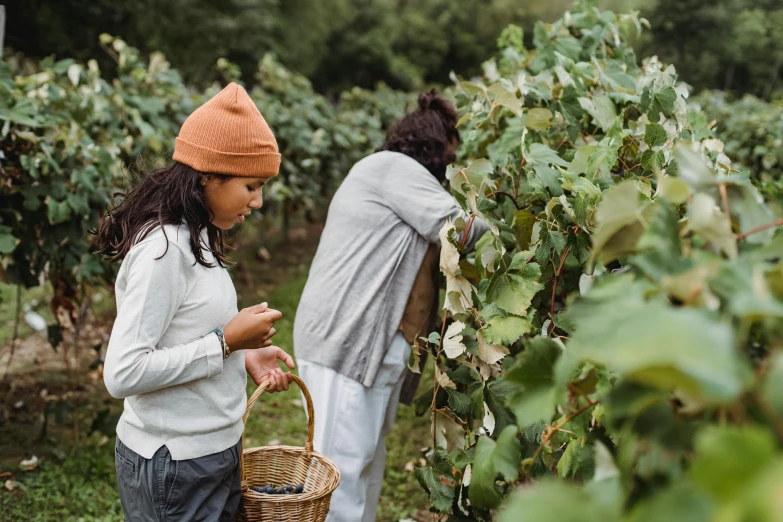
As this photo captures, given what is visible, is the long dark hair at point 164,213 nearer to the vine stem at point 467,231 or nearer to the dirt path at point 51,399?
the vine stem at point 467,231

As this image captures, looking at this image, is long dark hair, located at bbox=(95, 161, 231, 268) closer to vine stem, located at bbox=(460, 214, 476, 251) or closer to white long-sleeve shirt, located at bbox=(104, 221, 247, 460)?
white long-sleeve shirt, located at bbox=(104, 221, 247, 460)

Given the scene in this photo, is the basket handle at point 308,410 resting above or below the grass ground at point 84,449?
above

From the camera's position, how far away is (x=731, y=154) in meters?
6.68

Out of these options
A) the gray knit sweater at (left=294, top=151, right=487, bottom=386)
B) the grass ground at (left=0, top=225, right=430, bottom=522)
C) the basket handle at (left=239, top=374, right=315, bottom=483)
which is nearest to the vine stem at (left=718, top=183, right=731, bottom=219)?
the basket handle at (left=239, top=374, right=315, bottom=483)

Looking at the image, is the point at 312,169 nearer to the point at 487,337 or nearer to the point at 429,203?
the point at 429,203

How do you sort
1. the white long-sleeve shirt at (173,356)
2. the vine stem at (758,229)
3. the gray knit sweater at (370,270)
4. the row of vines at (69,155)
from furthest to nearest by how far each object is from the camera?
the row of vines at (69,155) < the gray knit sweater at (370,270) < the white long-sleeve shirt at (173,356) < the vine stem at (758,229)

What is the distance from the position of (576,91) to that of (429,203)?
0.62 metres

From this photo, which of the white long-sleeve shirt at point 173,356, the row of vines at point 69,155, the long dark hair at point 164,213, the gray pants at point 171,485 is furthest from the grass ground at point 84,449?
the long dark hair at point 164,213

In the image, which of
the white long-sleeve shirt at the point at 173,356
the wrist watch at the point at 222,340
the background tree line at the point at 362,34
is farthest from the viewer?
the background tree line at the point at 362,34

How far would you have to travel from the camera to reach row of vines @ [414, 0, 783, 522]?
1.81ft

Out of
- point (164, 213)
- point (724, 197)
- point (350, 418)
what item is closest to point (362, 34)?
point (350, 418)

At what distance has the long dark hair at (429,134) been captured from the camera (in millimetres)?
2748

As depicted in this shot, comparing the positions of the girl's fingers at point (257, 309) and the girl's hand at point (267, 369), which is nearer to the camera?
the girl's fingers at point (257, 309)

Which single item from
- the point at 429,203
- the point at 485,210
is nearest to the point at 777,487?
the point at 485,210
